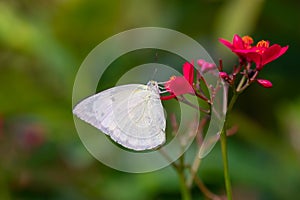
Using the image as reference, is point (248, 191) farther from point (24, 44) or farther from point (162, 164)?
point (24, 44)

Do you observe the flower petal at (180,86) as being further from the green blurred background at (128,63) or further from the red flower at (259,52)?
the green blurred background at (128,63)

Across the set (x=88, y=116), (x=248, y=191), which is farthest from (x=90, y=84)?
(x=88, y=116)

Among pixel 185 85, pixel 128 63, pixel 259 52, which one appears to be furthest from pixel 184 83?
pixel 128 63

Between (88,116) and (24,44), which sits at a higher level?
(88,116)

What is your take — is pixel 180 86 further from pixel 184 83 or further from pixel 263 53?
pixel 263 53

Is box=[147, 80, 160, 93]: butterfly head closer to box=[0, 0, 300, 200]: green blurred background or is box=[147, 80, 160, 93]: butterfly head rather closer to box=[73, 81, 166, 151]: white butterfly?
box=[73, 81, 166, 151]: white butterfly
